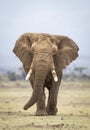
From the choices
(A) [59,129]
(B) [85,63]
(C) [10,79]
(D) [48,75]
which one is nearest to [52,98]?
(D) [48,75]

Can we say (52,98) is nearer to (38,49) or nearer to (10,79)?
(38,49)

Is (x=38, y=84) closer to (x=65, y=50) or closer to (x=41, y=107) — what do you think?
(x=41, y=107)

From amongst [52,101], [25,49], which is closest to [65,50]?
[25,49]

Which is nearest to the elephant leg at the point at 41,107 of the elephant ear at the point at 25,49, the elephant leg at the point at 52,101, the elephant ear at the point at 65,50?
the elephant leg at the point at 52,101

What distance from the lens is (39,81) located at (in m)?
17.8

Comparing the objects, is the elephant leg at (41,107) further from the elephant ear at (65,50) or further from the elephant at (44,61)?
the elephant ear at (65,50)

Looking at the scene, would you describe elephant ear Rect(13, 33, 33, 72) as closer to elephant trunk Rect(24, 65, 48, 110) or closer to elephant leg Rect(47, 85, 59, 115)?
elephant leg Rect(47, 85, 59, 115)

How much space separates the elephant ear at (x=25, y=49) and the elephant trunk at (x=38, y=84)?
→ 140cm

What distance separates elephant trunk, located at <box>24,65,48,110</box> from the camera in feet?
57.7

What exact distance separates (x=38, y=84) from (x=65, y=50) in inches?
103

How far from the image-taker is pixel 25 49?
19.7m

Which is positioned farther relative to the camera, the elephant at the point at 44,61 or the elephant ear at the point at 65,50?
the elephant ear at the point at 65,50

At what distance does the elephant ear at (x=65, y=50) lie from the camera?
65.2 ft

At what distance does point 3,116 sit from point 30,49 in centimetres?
205
